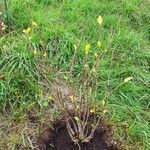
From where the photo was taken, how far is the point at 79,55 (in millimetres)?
3656

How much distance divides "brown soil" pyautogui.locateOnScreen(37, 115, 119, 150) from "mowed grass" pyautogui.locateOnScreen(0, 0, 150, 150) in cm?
8

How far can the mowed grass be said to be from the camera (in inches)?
127

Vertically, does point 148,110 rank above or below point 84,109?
below

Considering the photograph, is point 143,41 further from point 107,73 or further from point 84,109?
point 84,109

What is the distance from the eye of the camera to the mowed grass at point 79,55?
3223 millimetres

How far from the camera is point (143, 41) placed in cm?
402

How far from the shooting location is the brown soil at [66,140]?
3059mm

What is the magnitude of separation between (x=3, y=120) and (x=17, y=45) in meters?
0.75

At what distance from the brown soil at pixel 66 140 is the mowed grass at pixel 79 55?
81mm

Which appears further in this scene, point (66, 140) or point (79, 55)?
point (79, 55)

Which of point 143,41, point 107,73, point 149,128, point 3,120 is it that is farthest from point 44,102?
point 143,41

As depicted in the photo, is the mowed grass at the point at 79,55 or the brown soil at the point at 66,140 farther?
the mowed grass at the point at 79,55

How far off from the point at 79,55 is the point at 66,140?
0.88 m

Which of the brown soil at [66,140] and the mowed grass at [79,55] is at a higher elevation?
the mowed grass at [79,55]
